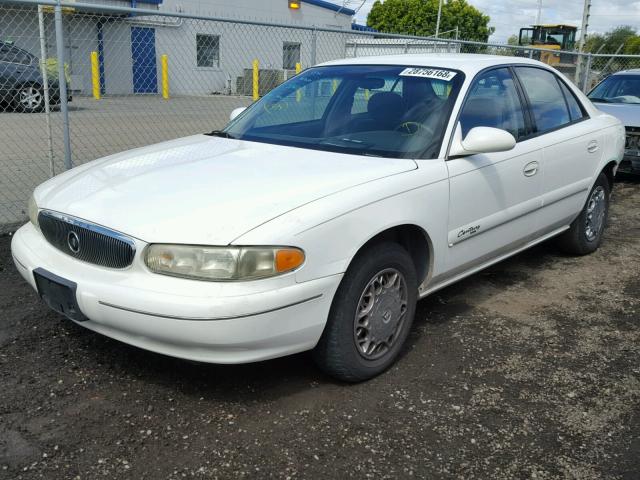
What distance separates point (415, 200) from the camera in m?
3.29

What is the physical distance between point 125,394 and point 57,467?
57cm

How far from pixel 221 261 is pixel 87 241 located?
72cm

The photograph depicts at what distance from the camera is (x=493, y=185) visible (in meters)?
3.87

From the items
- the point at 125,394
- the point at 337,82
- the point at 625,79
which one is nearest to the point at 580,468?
the point at 125,394

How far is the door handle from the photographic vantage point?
418cm

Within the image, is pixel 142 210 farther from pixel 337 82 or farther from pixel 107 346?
pixel 337 82

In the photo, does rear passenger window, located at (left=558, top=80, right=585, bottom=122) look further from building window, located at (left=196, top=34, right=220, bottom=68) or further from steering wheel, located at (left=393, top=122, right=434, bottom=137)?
building window, located at (left=196, top=34, right=220, bottom=68)

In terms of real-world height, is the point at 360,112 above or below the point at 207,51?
below

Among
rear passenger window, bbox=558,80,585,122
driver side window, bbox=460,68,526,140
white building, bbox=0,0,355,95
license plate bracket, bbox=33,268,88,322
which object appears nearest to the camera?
license plate bracket, bbox=33,268,88,322

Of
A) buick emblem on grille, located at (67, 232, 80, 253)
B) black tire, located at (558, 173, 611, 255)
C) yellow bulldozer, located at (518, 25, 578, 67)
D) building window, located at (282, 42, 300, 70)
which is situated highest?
yellow bulldozer, located at (518, 25, 578, 67)

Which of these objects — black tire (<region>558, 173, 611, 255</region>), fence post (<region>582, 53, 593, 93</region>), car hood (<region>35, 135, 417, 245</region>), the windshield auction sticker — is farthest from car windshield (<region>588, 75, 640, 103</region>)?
car hood (<region>35, 135, 417, 245</region>)

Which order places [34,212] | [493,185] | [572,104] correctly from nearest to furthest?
[34,212] → [493,185] → [572,104]

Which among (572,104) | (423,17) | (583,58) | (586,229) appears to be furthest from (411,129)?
(423,17)

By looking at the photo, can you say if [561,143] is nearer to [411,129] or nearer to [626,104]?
[411,129]
